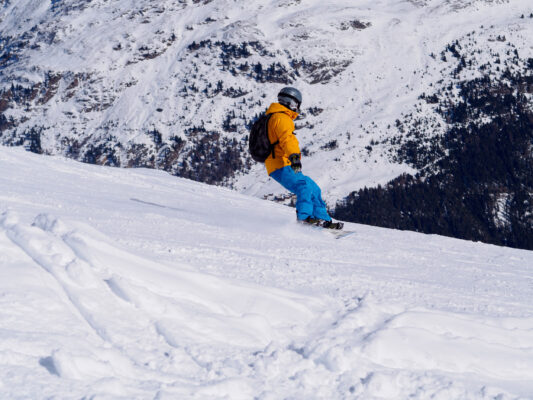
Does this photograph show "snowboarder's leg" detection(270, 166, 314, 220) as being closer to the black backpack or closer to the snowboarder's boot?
the snowboarder's boot

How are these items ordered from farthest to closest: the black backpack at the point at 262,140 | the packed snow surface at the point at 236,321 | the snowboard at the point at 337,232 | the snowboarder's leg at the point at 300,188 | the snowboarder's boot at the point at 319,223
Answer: the black backpack at the point at 262,140 → the snowboarder's leg at the point at 300,188 → the snowboarder's boot at the point at 319,223 → the snowboard at the point at 337,232 → the packed snow surface at the point at 236,321

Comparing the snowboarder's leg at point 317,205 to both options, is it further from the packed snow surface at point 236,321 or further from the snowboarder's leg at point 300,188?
the packed snow surface at point 236,321

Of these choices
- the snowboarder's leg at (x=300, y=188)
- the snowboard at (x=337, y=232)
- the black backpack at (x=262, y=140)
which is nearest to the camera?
the snowboard at (x=337, y=232)

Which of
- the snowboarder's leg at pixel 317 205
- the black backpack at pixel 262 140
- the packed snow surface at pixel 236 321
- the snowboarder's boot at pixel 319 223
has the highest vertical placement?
the black backpack at pixel 262 140

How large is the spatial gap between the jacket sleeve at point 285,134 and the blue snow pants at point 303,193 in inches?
13.8

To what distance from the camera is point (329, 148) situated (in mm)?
A: 180125

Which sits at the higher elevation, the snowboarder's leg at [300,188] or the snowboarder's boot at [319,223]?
the snowboarder's leg at [300,188]

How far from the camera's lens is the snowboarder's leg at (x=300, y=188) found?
7934 mm

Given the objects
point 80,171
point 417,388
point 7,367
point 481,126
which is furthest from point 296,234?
point 481,126

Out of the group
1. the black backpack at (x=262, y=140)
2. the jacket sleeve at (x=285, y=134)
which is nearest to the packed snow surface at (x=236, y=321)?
the jacket sleeve at (x=285, y=134)

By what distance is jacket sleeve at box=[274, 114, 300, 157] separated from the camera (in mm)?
7824

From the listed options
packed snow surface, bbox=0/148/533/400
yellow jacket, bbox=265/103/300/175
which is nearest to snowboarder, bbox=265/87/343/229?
yellow jacket, bbox=265/103/300/175

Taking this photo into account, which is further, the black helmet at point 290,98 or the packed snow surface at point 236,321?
the black helmet at point 290,98

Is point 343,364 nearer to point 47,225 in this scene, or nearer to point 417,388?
point 417,388
